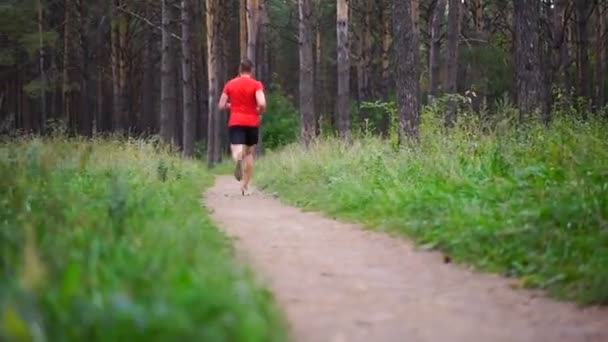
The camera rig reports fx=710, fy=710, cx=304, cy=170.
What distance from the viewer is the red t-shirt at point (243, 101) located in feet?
40.8

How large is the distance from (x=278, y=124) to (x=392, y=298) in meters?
28.9

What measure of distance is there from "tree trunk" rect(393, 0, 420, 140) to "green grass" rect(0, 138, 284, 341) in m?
8.14

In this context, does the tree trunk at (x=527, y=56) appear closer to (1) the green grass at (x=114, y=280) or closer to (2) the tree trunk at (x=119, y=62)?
(1) the green grass at (x=114, y=280)

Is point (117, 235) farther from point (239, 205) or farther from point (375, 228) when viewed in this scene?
point (239, 205)

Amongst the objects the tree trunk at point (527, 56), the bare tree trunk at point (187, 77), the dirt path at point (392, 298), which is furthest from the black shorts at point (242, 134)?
the bare tree trunk at point (187, 77)

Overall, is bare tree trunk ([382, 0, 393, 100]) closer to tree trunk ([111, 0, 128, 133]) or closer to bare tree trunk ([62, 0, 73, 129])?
tree trunk ([111, 0, 128, 133])

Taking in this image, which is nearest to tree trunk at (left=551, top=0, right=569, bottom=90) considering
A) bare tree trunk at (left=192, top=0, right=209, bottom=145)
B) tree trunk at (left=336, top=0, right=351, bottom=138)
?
tree trunk at (left=336, top=0, right=351, bottom=138)

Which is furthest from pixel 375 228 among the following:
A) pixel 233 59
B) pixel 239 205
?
pixel 233 59

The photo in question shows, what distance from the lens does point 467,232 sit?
6.39 m

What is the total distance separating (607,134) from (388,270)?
476cm

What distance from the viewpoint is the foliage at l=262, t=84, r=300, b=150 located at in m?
33.1

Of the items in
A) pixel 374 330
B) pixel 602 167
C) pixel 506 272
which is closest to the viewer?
pixel 374 330

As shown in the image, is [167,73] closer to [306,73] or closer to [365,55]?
[306,73]

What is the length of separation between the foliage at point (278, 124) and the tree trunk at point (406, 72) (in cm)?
1873
